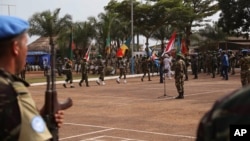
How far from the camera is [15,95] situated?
77.1 inches

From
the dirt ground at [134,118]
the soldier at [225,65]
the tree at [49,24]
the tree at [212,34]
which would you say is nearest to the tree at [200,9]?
the tree at [212,34]

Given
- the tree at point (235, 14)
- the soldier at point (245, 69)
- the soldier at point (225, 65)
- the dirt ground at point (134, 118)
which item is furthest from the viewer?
the tree at point (235, 14)

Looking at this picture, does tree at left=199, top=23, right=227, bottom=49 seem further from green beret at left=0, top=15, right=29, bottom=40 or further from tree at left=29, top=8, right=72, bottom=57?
green beret at left=0, top=15, right=29, bottom=40

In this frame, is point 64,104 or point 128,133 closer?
point 64,104

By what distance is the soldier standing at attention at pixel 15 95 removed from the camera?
1.92m

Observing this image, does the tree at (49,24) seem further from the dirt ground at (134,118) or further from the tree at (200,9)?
the dirt ground at (134,118)

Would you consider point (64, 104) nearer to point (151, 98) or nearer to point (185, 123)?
point (185, 123)

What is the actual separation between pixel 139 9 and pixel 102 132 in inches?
1325

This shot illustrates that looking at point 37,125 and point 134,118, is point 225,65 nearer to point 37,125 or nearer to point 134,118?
point 134,118

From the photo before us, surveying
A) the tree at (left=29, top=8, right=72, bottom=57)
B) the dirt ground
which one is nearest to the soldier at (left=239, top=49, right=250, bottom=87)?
the dirt ground

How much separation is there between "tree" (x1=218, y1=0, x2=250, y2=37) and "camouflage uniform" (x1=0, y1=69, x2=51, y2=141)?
3308cm

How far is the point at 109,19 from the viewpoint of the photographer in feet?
128

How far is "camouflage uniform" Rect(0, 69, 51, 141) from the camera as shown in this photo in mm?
1909

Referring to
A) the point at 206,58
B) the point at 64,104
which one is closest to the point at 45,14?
the point at 206,58
